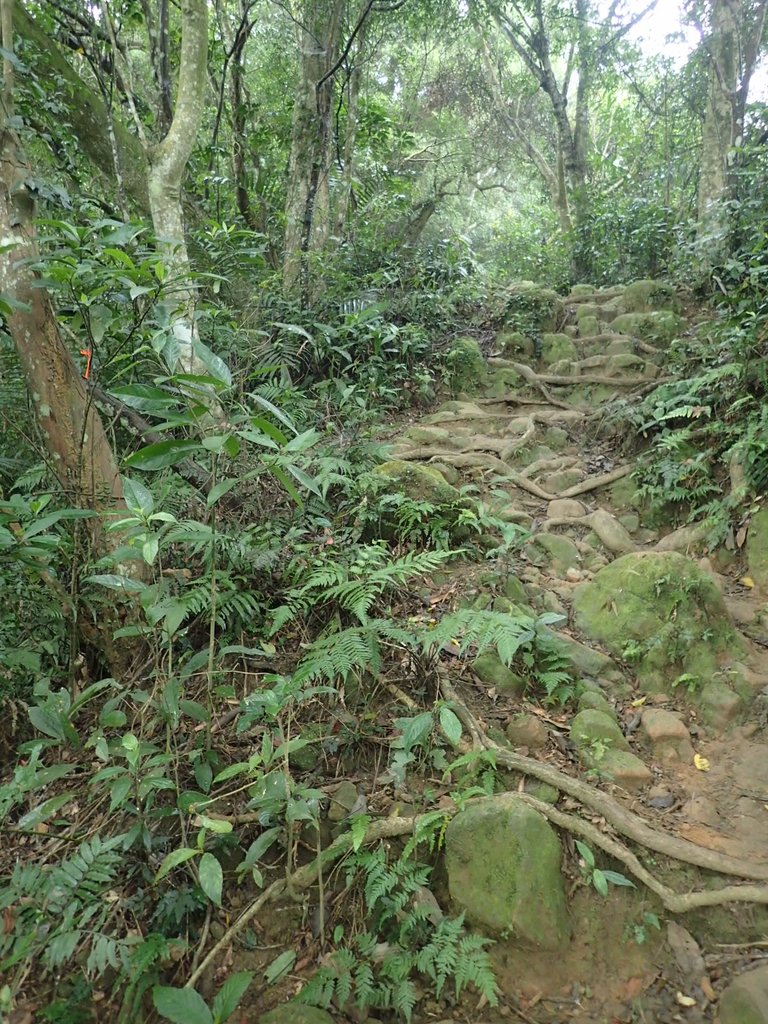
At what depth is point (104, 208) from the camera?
578 centimetres

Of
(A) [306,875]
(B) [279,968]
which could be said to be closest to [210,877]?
(B) [279,968]

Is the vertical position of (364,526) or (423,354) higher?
(423,354)

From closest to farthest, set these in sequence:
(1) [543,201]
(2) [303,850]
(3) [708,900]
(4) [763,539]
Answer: (3) [708,900]
(2) [303,850]
(4) [763,539]
(1) [543,201]

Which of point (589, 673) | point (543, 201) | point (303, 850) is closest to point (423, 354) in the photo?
point (589, 673)

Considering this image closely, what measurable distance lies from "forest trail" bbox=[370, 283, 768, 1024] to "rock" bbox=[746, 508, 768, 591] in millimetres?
82

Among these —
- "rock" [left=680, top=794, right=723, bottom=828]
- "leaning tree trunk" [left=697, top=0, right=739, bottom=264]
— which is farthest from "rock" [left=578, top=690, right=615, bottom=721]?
"leaning tree trunk" [left=697, top=0, right=739, bottom=264]

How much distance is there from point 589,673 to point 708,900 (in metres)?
1.30

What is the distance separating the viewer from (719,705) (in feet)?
10.8

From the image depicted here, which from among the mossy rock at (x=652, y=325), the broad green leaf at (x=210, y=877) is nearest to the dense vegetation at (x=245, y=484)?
the broad green leaf at (x=210, y=877)

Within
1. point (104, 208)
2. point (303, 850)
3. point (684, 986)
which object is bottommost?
point (684, 986)

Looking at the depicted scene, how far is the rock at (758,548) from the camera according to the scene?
409 cm

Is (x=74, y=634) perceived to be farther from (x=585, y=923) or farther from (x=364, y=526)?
(x=585, y=923)

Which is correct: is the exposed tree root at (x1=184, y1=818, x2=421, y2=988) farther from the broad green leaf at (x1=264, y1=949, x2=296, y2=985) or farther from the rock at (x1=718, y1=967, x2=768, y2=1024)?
the rock at (x1=718, y1=967, x2=768, y2=1024)

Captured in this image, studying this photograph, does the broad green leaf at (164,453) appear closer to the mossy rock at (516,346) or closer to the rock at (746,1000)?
the rock at (746,1000)
